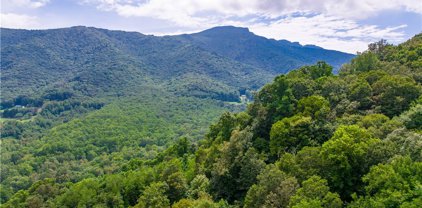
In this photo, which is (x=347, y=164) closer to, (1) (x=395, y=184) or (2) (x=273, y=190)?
(1) (x=395, y=184)

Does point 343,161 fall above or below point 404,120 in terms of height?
below

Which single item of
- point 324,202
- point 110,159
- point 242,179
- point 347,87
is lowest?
point 110,159

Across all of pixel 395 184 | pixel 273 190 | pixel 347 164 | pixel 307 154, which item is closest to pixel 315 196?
pixel 273 190

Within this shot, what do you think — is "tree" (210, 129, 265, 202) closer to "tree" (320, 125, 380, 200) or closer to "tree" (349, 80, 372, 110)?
"tree" (320, 125, 380, 200)

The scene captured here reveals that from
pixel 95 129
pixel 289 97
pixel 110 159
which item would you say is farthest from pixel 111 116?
pixel 289 97

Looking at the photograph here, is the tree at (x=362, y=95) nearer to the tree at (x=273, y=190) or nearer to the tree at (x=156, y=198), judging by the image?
the tree at (x=273, y=190)

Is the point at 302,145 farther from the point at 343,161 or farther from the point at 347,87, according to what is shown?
the point at 347,87
